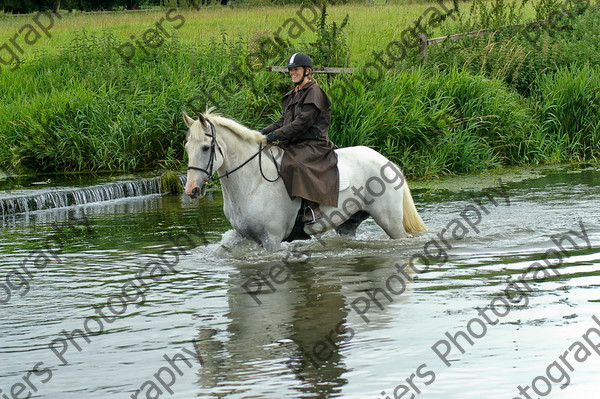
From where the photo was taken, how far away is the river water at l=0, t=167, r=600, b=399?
5.41 meters

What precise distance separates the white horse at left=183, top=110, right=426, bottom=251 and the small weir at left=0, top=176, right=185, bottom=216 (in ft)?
19.5

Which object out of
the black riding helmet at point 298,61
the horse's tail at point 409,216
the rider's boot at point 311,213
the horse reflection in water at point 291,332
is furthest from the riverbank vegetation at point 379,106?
the horse reflection in water at point 291,332

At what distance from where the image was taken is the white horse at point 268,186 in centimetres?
831

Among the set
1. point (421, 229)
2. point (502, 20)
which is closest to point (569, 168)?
point (502, 20)

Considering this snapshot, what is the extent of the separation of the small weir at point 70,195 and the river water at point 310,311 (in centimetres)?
177

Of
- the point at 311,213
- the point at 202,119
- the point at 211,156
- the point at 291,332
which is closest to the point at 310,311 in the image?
the point at 291,332

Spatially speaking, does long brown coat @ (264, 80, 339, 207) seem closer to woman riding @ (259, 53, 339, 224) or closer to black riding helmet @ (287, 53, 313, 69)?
woman riding @ (259, 53, 339, 224)

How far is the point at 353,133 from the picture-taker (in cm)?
1518

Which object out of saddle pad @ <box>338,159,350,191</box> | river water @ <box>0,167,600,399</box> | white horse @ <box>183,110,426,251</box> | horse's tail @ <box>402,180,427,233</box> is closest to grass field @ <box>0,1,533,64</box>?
river water @ <box>0,167,600,399</box>

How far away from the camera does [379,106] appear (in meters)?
15.4

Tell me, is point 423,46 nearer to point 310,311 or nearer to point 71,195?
point 71,195

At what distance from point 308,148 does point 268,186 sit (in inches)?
22.4

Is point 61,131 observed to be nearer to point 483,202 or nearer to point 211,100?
point 211,100

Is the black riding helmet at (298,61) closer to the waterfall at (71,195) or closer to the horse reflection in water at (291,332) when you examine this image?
the horse reflection in water at (291,332)
